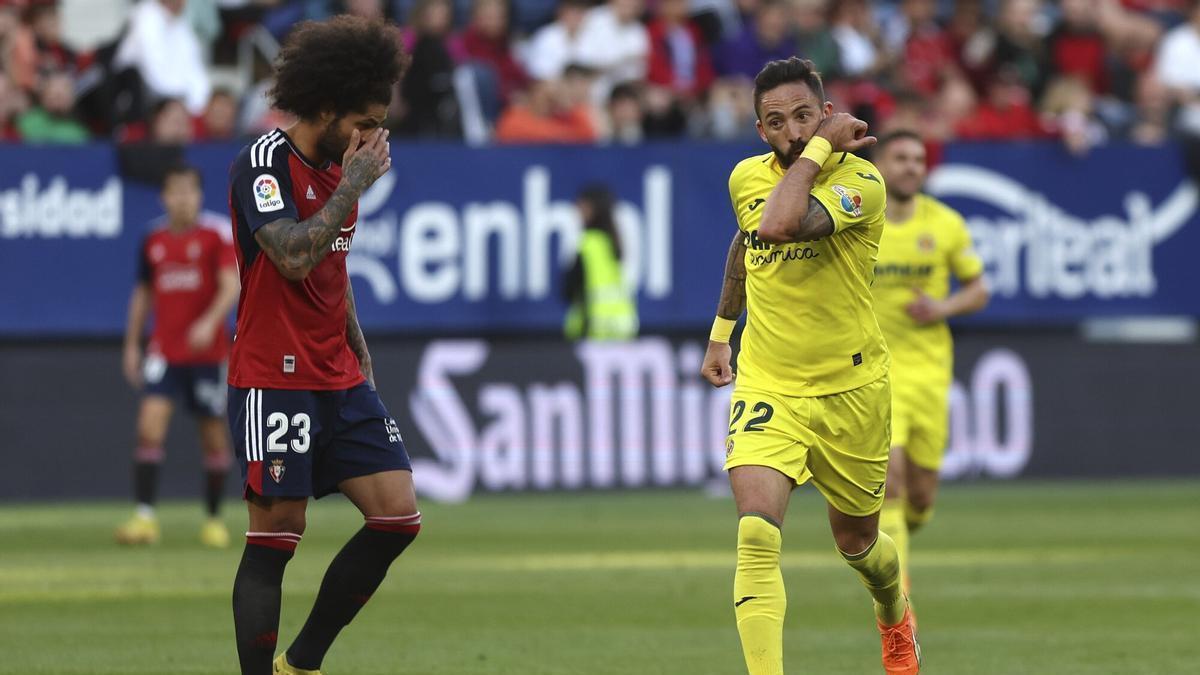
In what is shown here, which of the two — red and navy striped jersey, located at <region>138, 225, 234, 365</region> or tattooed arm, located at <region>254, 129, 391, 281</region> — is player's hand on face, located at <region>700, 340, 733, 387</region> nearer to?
tattooed arm, located at <region>254, 129, 391, 281</region>

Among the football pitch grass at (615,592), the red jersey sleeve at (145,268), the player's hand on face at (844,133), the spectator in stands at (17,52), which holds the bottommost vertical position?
the football pitch grass at (615,592)

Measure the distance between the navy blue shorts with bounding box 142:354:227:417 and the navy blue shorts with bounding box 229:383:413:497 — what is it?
806cm

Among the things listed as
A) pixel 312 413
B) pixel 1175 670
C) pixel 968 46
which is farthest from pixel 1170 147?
pixel 312 413

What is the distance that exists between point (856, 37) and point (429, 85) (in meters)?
5.23

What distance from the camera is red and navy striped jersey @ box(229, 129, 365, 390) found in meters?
7.32

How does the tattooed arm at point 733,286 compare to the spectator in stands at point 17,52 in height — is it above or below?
below

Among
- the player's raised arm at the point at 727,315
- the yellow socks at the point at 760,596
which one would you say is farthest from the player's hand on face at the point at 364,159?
the yellow socks at the point at 760,596

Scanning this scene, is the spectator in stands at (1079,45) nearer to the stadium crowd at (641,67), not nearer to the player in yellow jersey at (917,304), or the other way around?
the stadium crowd at (641,67)

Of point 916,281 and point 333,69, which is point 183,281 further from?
point 333,69

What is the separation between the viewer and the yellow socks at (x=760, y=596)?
7.45 m

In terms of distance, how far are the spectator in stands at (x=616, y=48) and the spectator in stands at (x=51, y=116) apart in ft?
17.0

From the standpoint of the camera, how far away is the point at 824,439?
316 inches

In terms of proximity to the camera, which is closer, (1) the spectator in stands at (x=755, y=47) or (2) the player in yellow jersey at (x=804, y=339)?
(2) the player in yellow jersey at (x=804, y=339)

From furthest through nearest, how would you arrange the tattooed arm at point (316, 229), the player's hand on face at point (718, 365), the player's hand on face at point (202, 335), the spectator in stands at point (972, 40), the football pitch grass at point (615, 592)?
1. the spectator in stands at point (972, 40)
2. the player's hand on face at point (202, 335)
3. the football pitch grass at point (615, 592)
4. the player's hand on face at point (718, 365)
5. the tattooed arm at point (316, 229)
